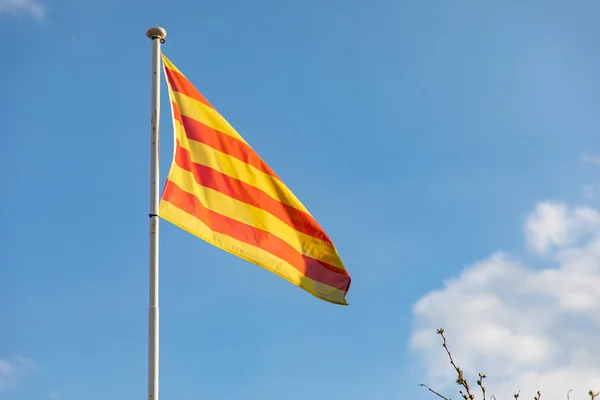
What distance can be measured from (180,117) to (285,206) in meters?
2.12

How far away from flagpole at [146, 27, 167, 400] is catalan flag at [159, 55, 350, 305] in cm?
27

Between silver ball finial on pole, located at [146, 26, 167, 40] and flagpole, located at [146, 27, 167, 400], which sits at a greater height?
silver ball finial on pole, located at [146, 26, 167, 40]

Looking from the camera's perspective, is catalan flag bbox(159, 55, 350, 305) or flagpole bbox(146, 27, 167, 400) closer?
flagpole bbox(146, 27, 167, 400)

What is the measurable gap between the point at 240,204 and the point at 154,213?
1688 millimetres

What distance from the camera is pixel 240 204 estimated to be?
41.8 feet

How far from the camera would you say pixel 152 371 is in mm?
10602

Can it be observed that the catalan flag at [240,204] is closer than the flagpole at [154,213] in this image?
No

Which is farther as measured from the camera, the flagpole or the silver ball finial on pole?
the silver ball finial on pole

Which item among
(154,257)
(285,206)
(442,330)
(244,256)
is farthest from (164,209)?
(442,330)

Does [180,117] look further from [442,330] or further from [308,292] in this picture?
[442,330]

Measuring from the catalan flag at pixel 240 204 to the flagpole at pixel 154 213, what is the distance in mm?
270

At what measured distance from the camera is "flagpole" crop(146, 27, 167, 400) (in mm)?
10648

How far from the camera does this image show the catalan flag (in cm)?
1214

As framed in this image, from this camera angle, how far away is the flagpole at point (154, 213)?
10.6 m
